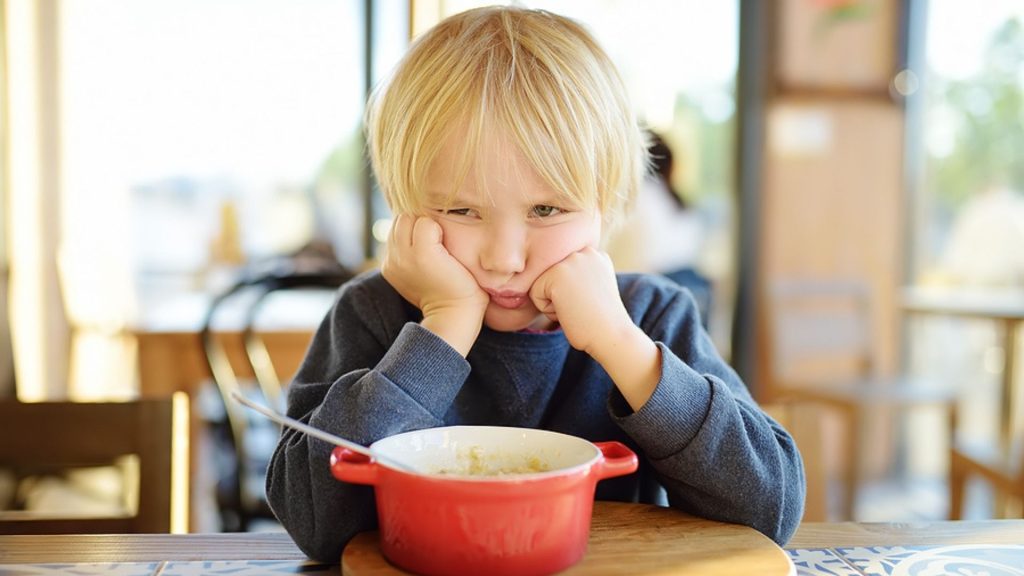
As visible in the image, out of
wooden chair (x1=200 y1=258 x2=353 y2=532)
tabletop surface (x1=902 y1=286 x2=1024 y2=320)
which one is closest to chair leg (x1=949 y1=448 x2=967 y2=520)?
tabletop surface (x1=902 y1=286 x2=1024 y2=320)

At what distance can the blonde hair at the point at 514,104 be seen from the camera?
76 centimetres

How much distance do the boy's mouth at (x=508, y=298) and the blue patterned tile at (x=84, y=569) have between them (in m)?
0.35

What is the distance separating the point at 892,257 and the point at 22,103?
3.59 metres

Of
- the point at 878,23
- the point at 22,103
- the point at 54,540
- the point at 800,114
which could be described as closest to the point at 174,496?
the point at 54,540

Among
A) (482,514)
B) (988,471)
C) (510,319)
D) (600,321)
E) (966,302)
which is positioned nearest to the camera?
(482,514)

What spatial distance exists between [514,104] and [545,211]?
97 millimetres

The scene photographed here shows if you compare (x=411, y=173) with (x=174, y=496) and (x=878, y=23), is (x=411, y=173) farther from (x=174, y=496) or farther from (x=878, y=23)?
(x=878, y=23)

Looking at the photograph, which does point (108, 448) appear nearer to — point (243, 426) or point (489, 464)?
point (489, 464)

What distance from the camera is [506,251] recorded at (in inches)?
29.7

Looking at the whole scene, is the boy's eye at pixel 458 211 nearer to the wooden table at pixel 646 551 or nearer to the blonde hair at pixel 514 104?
the blonde hair at pixel 514 104

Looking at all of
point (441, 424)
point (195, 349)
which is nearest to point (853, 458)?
point (195, 349)

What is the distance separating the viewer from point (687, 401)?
709 mm

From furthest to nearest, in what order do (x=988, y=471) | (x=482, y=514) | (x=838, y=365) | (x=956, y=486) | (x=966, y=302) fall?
1. (x=838, y=365)
2. (x=966, y=302)
3. (x=956, y=486)
4. (x=988, y=471)
5. (x=482, y=514)

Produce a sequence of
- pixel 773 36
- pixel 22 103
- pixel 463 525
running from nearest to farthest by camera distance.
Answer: pixel 463 525 → pixel 22 103 → pixel 773 36
